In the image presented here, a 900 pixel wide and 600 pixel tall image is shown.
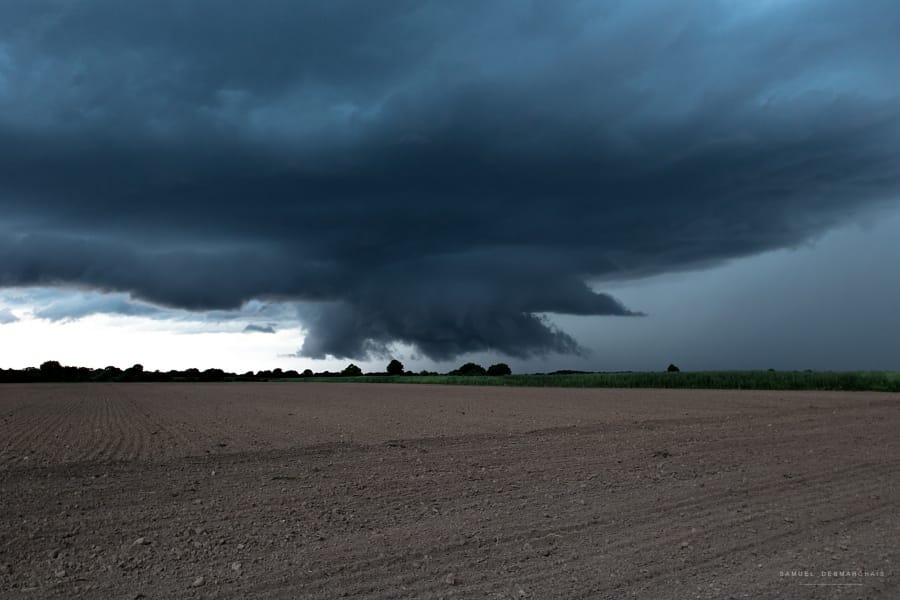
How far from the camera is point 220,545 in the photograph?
7.66 metres

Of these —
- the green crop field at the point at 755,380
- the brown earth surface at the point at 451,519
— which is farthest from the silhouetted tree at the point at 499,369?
the brown earth surface at the point at 451,519

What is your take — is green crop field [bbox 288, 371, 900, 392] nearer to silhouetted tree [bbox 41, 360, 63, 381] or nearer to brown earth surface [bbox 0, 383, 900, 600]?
brown earth surface [bbox 0, 383, 900, 600]

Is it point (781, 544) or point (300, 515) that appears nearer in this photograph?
point (781, 544)

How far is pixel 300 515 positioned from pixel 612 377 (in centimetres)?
7541

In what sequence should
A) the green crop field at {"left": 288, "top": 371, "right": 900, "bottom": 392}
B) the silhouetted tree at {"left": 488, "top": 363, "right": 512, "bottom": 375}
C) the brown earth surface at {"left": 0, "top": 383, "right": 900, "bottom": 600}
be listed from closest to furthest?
the brown earth surface at {"left": 0, "top": 383, "right": 900, "bottom": 600} → the green crop field at {"left": 288, "top": 371, "right": 900, "bottom": 392} → the silhouetted tree at {"left": 488, "top": 363, "right": 512, "bottom": 375}

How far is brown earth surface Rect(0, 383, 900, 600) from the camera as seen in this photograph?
6.58m

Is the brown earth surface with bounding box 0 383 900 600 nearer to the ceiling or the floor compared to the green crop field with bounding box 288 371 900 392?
nearer to the floor

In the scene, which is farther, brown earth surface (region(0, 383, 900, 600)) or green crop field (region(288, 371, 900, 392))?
green crop field (region(288, 371, 900, 392))

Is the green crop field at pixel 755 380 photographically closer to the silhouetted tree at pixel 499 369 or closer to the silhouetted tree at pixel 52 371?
the silhouetted tree at pixel 499 369

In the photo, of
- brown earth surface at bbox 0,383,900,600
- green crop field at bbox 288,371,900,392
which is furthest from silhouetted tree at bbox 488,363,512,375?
brown earth surface at bbox 0,383,900,600

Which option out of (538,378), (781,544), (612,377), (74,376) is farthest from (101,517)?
(74,376)

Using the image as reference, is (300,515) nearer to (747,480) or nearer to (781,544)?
(781,544)

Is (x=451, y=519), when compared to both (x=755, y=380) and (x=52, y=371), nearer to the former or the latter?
(x=755, y=380)

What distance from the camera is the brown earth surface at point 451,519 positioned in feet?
21.6
